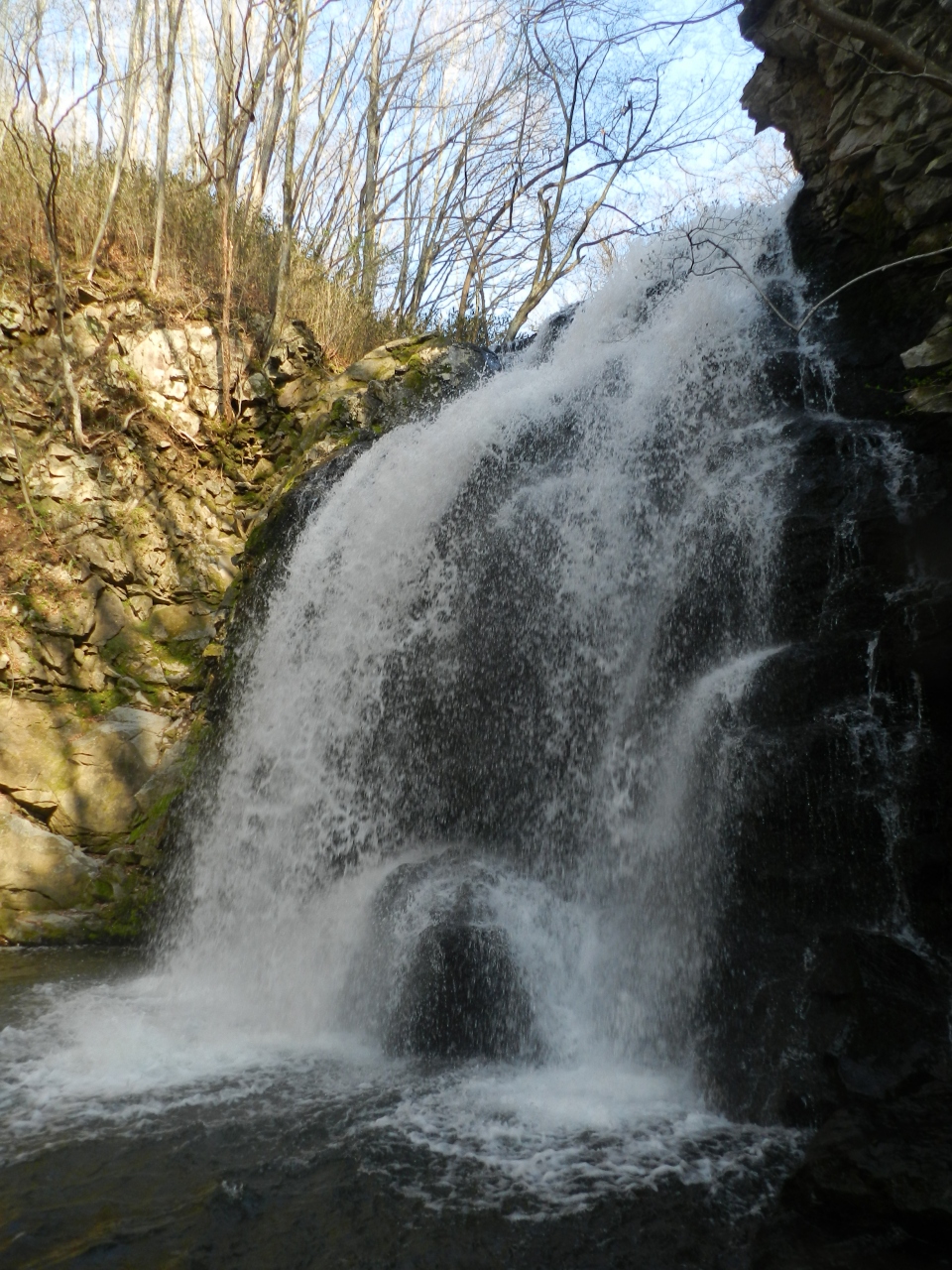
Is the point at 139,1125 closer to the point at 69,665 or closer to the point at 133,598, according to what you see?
the point at 69,665

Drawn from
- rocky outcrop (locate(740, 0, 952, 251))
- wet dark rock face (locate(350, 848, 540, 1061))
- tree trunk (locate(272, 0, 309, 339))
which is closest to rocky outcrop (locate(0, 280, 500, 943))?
tree trunk (locate(272, 0, 309, 339))

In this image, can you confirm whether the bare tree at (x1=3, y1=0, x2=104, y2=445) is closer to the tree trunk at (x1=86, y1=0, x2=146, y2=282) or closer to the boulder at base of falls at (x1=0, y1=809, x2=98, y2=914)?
the tree trunk at (x1=86, y1=0, x2=146, y2=282)

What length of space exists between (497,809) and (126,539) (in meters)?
4.81

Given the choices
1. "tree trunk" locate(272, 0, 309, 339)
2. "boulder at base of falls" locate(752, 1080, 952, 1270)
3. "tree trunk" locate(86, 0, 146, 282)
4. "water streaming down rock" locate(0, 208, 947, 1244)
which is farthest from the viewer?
"tree trunk" locate(272, 0, 309, 339)

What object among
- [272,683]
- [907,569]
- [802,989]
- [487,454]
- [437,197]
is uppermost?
[437,197]

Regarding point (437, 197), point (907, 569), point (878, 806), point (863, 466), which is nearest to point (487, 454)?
point (863, 466)

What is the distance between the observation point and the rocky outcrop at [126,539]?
21.2 ft

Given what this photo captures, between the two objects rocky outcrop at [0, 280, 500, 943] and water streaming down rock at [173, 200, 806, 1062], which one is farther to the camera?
rocky outcrop at [0, 280, 500, 943]

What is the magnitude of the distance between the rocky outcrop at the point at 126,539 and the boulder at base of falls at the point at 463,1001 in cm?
299

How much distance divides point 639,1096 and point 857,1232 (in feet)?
3.49

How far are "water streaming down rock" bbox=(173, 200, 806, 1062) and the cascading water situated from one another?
0.06 ft

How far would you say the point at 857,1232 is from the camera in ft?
8.57

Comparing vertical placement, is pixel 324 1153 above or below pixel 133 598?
below

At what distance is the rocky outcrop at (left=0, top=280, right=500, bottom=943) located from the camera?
254 inches
